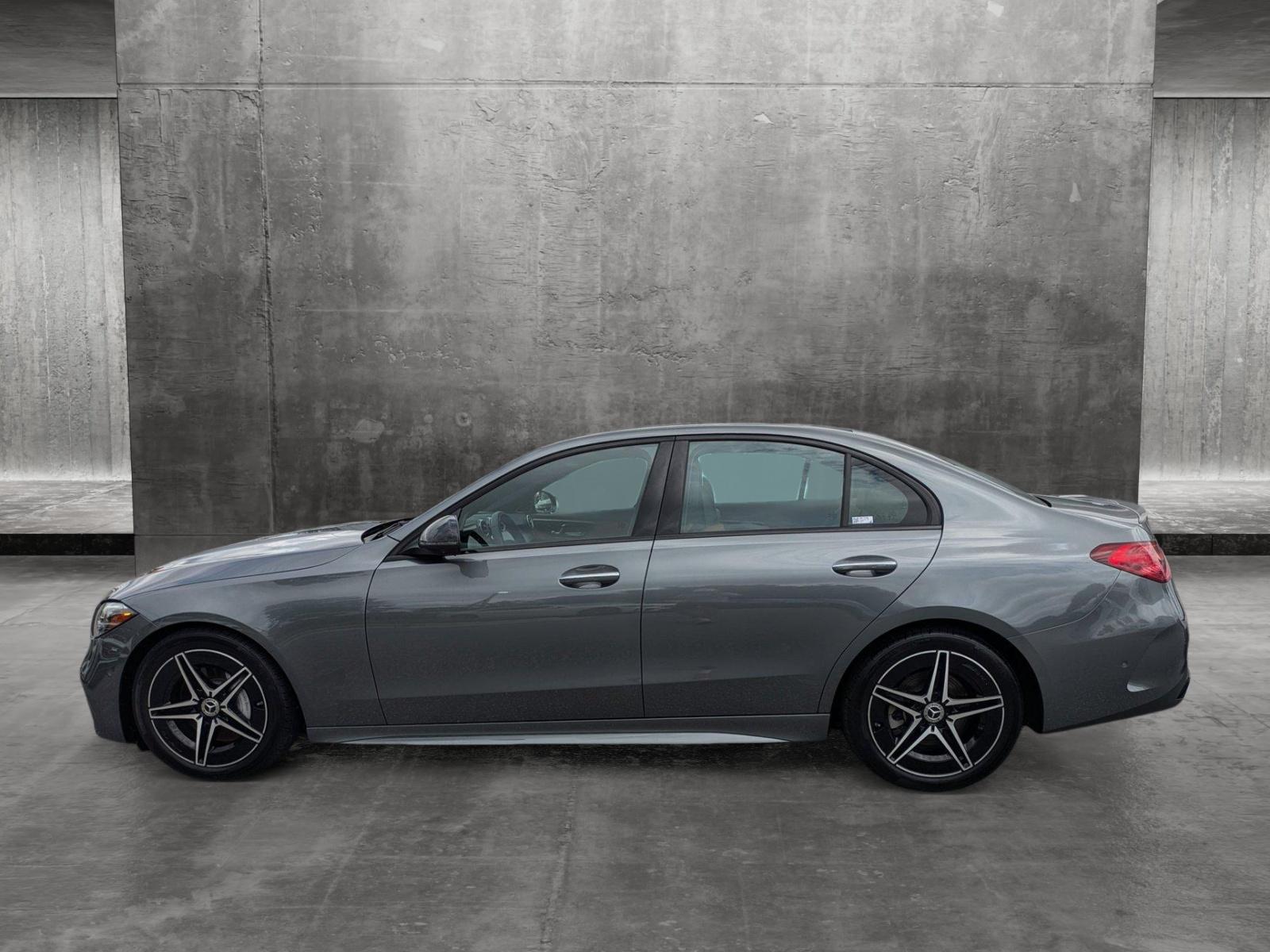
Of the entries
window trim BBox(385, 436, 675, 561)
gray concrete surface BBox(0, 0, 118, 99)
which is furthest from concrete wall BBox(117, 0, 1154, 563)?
window trim BBox(385, 436, 675, 561)

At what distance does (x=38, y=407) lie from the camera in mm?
14562

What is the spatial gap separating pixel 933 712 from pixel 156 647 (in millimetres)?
2994

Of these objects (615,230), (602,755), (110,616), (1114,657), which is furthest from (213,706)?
(615,230)

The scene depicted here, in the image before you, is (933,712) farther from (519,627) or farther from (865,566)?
(519,627)

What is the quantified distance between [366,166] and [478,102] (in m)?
0.89

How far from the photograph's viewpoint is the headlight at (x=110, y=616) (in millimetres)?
4953

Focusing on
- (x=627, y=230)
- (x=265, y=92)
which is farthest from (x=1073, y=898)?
(x=265, y=92)

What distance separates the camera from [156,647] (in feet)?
16.2

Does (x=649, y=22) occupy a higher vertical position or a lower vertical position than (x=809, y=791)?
higher

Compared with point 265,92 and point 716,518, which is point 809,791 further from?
point 265,92

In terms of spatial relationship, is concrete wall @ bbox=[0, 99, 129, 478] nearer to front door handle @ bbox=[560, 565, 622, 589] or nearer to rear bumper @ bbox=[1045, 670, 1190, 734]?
front door handle @ bbox=[560, 565, 622, 589]

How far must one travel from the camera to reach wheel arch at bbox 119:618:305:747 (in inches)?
192

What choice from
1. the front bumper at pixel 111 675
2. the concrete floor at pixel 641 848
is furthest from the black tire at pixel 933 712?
the front bumper at pixel 111 675

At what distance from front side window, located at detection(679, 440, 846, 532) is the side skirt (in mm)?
733
